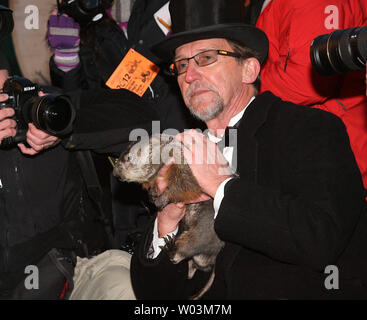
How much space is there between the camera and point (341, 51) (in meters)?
1.42

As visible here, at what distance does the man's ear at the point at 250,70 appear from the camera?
1.96m

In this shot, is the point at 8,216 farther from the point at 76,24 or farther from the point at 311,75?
the point at 311,75

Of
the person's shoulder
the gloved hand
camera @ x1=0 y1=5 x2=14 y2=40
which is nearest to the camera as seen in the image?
the person's shoulder

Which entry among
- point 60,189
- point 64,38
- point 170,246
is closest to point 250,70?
point 170,246

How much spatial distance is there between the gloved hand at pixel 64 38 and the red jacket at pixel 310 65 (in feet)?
4.98

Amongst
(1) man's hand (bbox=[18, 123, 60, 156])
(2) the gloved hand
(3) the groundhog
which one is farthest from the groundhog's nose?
(2) the gloved hand

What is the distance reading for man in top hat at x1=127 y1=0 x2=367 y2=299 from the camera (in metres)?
1.45

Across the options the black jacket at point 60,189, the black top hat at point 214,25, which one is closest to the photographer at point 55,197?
the black jacket at point 60,189

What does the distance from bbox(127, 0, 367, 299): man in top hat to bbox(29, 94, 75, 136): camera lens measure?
58 centimetres

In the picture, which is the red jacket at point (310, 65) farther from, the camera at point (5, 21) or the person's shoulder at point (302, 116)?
the camera at point (5, 21)

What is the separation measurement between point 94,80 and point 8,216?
4.24 feet

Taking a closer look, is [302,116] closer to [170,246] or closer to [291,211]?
[291,211]

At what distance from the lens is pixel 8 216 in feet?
7.55

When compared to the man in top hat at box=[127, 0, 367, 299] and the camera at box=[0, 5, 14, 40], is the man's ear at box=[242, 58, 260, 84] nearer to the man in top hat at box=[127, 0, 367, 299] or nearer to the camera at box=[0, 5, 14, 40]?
the man in top hat at box=[127, 0, 367, 299]
